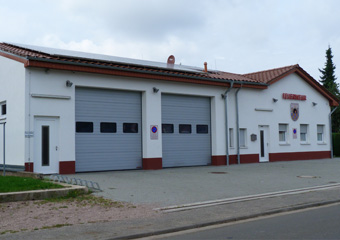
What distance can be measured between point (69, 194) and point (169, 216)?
3231 mm

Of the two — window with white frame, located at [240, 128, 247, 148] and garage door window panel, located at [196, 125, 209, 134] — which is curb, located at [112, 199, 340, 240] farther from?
window with white frame, located at [240, 128, 247, 148]

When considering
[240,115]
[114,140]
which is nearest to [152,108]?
[114,140]

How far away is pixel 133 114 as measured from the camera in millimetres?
18406

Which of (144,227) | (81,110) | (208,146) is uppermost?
(81,110)

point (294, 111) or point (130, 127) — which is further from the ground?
point (294, 111)

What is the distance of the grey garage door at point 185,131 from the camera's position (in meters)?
19.5

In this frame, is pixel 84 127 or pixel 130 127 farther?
pixel 130 127

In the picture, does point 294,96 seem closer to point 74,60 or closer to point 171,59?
point 171,59

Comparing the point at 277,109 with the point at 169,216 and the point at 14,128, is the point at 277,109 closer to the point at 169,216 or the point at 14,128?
the point at 14,128

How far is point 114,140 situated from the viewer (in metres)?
17.7

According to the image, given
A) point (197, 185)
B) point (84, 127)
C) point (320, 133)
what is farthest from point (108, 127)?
point (320, 133)

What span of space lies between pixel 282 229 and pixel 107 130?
Result: 1162 cm

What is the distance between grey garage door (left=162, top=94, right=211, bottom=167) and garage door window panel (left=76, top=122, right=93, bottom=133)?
3.81 m

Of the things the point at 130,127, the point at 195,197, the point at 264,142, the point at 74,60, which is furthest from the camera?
the point at 264,142
